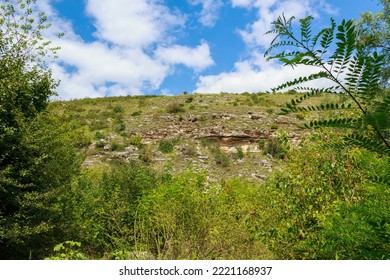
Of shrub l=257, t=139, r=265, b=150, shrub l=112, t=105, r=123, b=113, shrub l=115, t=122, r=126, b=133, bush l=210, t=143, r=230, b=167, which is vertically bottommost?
bush l=210, t=143, r=230, b=167

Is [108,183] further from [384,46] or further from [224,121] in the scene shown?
[224,121]

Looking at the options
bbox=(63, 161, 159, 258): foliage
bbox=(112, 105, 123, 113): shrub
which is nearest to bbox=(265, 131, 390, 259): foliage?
bbox=(63, 161, 159, 258): foliage

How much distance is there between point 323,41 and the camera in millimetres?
1547

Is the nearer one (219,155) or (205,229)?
(205,229)

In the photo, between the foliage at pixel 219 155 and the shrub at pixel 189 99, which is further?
the shrub at pixel 189 99

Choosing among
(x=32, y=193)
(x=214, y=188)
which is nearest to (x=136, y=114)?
(x=32, y=193)

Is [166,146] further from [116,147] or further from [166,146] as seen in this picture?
[116,147]

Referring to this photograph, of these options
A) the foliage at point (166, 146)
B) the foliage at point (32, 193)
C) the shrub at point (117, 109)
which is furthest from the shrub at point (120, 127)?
the foliage at point (32, 193)

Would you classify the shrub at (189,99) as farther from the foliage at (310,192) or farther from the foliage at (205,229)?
the foliage at (310,192)

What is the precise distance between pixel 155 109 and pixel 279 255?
121ft

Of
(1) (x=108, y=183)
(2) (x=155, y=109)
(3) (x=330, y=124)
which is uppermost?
(2) (x=155, y=109)

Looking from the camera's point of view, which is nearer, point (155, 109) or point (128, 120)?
point (128, 120)

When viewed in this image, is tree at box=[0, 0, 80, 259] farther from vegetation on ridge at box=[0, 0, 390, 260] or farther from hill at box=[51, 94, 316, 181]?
hill at box=[51, 94, 316, 181]
